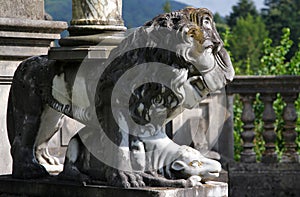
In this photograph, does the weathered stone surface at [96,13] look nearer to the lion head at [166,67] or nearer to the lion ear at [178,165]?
the lion head at [166,67]

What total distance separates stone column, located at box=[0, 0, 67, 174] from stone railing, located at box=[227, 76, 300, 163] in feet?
9.05

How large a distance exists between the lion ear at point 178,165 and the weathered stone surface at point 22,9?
9.36 ft

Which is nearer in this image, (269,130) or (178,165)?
(178,165)

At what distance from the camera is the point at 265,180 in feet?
35.1

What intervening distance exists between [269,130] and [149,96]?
4830 mm

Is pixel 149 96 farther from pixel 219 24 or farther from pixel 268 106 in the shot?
pixel 219 24

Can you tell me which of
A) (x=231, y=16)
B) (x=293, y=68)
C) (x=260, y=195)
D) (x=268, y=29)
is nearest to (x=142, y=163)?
(x=260, y=195)

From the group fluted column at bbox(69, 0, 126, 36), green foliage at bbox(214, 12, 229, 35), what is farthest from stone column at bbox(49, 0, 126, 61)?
green foliage at bbox(214, 12, 229, 35)

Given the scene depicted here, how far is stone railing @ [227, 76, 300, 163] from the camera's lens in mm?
10750

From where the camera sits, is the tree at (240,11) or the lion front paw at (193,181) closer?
the lion front paw at (193,181)

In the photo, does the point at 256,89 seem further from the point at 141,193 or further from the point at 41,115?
the point at 141,193

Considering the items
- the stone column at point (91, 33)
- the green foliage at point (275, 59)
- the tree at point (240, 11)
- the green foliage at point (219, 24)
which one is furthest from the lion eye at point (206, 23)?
the tree at point (240, 11)

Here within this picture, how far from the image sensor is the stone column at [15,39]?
8.40 meters

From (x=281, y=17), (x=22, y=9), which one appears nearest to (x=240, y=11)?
(x=281, y=17)
